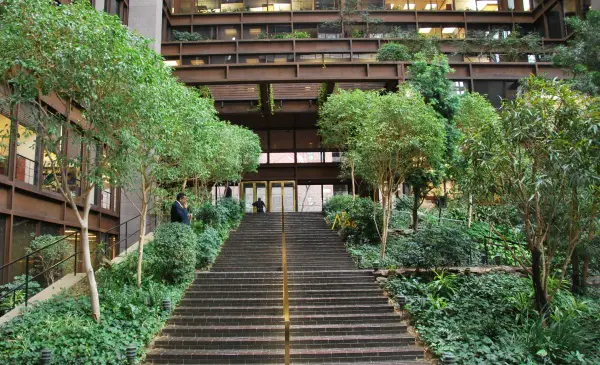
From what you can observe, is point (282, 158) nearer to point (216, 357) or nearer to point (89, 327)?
point (216, 357)

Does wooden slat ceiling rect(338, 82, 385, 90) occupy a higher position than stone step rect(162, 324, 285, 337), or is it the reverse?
wooden slat ceiling rect(338, 82, 385, 90)

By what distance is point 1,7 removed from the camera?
29.1ft

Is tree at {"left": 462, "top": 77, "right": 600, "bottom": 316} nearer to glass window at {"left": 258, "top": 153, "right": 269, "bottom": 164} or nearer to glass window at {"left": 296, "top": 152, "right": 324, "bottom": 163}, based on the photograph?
glass window at {"left": 296, "top": 152, "right": 324, "bottom": 163}

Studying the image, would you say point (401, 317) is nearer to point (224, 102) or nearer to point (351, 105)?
point (351, 105)

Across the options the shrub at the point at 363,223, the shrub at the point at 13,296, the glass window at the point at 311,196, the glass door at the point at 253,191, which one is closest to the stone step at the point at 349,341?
the shrub at the point at 13,296

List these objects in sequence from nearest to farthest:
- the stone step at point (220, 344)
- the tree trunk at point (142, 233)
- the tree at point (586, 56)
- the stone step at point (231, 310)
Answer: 1. the stone step at point (220, 344)
2. the stone step at point (231, 310)
3. the tree trunk at point (142, 233)
4. the tree at point (586, 56)

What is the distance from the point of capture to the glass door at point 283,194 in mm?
30484

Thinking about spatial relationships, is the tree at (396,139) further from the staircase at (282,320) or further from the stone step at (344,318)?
the stone step at (344,318)

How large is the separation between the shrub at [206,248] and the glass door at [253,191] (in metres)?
14.9

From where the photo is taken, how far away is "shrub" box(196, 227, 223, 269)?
13.7 metres

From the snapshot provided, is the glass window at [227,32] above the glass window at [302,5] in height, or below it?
below

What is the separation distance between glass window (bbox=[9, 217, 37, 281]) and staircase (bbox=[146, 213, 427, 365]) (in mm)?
4665

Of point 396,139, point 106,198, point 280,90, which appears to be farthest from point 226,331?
point 280,90

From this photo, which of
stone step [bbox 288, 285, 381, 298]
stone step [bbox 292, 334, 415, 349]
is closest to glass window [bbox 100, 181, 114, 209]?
stone step [bbox 288, 285, 381, 298]
